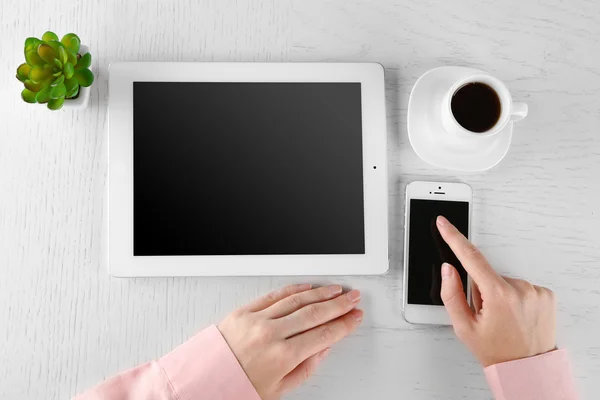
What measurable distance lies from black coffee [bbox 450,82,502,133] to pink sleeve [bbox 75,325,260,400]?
41cm

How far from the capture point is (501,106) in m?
0.63

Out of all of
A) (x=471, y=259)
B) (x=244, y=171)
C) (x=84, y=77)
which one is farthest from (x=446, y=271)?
(x=84, y=77)

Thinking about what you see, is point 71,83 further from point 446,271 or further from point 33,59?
point 446,271

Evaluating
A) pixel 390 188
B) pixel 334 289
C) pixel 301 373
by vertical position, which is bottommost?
pixel 301 373

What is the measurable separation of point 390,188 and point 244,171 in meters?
0.20

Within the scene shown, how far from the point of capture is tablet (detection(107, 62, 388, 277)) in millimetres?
668

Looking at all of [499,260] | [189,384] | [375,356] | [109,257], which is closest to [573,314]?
[499,260]

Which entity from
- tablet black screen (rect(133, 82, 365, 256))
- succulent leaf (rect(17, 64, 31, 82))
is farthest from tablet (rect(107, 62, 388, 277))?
succulent leaf (rect(17, 64, 31, 82))

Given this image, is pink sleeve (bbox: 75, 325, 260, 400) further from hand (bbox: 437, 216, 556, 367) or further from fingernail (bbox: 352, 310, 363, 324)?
hand (bbox: 437, 216, 556, 367)

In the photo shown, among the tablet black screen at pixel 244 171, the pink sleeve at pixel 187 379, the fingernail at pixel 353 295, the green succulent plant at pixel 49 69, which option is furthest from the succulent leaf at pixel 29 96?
the fingernail at pixel 353 295

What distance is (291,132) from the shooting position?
2.24 feet

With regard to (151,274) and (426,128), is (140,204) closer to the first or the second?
(151,274)

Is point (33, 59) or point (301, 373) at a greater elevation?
point (33, 59)

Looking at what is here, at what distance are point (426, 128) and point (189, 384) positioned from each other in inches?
17.2
